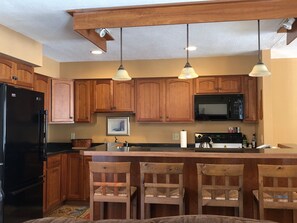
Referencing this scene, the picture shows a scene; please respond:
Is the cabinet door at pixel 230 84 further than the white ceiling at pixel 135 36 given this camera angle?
Yes

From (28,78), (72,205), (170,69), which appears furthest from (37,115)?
(170,69)

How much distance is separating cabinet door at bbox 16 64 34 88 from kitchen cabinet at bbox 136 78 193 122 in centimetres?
187

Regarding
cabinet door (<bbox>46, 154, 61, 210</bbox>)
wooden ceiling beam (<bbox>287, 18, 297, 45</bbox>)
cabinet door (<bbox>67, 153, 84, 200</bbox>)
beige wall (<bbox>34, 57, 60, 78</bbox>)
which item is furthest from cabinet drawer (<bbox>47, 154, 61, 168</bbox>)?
wooden ceiling beam (<bbox>287, 18, 297, 45</bbox>)

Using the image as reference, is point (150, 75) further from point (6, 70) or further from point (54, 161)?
point (6, 70)

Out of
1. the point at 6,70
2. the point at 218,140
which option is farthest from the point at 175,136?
the point at 6,70

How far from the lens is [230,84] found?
4895 millimetres

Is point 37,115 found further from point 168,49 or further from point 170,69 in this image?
point 170,69

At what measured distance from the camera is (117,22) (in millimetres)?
2811

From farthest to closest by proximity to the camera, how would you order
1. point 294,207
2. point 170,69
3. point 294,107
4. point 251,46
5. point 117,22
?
point 170,69 → point 294,107 → point 251,46 → point 117,22 → point 294,207

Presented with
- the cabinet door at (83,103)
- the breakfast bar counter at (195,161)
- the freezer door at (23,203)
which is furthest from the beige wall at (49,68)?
the breakfast bar counter at (195,161)

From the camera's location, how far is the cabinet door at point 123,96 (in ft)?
16.8

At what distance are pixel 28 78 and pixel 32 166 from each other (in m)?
1.21

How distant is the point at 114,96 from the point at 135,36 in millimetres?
1677

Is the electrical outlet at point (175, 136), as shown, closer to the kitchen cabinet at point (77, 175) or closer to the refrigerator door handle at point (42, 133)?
the kitchen cabinet at point (77, 175)
